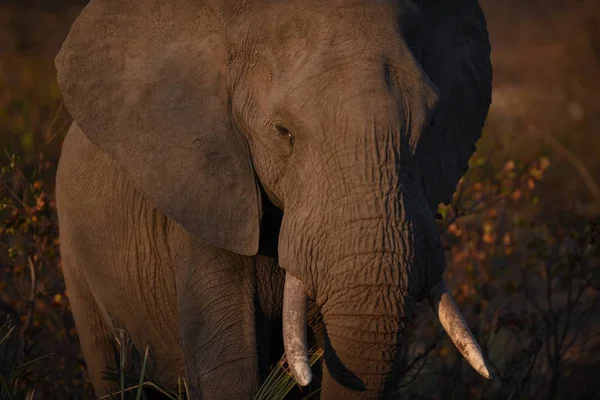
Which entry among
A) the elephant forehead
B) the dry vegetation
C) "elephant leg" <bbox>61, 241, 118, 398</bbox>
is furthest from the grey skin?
the dry vegetation

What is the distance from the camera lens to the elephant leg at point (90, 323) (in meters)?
5.44

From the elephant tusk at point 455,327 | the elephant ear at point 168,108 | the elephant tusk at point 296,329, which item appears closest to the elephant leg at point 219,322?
the elephant ear at point 168,108

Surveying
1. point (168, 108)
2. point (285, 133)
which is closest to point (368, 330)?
point (285, 133)

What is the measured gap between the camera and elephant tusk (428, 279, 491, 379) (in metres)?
3.88

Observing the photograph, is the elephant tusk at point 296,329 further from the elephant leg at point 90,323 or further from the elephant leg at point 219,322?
the elephant leg at point 90,323

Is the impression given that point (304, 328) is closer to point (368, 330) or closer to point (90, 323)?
point (368, 330)

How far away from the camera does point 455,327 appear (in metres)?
3.97

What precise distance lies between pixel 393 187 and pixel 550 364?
2.58m

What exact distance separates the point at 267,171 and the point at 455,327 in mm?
723

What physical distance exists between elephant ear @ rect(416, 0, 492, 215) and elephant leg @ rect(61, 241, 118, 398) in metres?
1.59

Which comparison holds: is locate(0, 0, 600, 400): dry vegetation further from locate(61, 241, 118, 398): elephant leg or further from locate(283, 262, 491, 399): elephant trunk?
locate(283, 262, 491, 399): elephant trunk

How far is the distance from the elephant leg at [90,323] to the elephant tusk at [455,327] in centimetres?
181

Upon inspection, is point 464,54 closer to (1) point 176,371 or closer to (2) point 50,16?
(1) point 176,371

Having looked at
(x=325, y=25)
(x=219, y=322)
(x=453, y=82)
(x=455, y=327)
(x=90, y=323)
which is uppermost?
(x=325, y=25)
